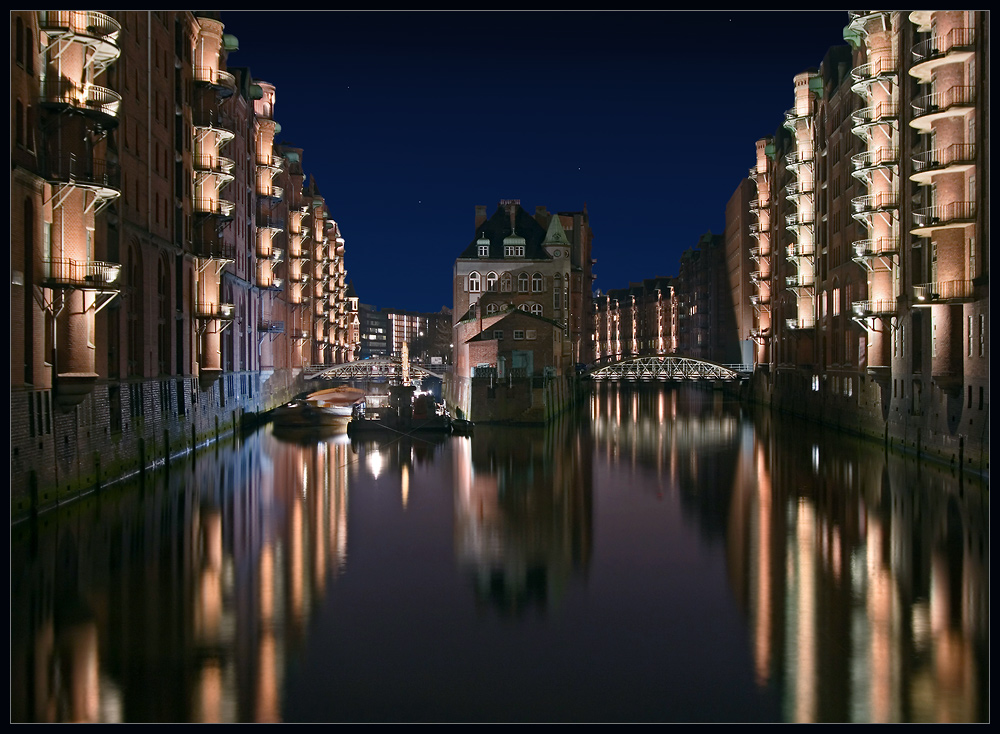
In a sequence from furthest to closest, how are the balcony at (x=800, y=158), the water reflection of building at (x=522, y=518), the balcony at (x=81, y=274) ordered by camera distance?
1. the balcony at (x=800, y=158)
2. the balcony at (x=81, y=274)
3. the water reflection of building at (x=522, y=518)

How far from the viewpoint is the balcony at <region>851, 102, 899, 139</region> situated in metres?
45.3

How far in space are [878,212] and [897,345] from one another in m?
6.53

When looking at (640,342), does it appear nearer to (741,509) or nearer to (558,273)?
(558,273)

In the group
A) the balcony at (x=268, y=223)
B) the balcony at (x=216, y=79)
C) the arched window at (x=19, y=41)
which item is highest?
the balcony at (x=216, y=79)

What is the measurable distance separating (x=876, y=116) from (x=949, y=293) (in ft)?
44.9

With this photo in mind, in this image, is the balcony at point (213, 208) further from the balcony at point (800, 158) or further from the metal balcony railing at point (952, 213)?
the balcony at point (800, 158)

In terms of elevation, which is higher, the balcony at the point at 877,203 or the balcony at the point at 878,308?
the balcony at the point at 877,203

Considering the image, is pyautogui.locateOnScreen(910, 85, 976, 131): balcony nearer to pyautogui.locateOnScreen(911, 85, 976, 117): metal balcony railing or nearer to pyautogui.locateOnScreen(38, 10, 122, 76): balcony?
pyautogui.locateOnScreen(911, 85, 976, 117): metal balcony railing

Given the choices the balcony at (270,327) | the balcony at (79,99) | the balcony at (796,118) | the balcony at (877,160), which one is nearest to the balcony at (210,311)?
the balcony at (270,327)

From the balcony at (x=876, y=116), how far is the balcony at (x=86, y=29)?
3372 cm

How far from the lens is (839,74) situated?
60344 millimetres

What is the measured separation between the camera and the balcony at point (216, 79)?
5028cm

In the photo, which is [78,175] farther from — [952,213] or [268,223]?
[268,223]

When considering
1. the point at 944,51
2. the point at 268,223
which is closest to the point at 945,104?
the point at 944,51
